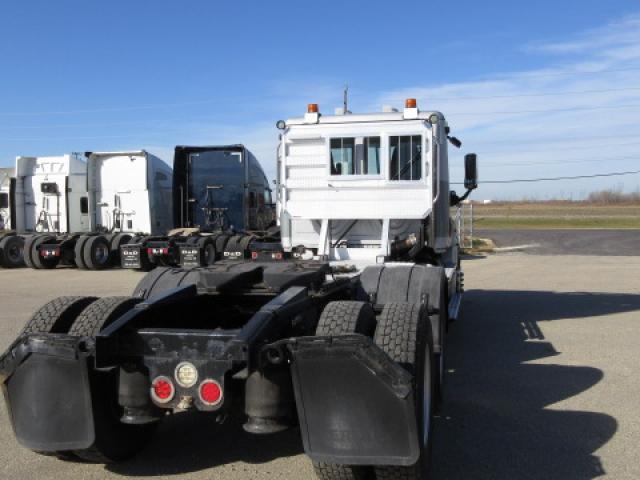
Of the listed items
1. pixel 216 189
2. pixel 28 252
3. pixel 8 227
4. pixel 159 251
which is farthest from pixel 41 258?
pixel 216 189

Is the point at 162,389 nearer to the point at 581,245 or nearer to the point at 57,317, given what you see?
the point at 57,317

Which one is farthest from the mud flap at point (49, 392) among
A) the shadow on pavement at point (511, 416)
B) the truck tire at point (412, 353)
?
the shadow on pavement at point (511, 416)

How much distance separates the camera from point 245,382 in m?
3.64

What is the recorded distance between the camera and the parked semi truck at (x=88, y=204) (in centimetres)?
1906

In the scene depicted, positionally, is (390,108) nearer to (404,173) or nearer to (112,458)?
(404,173)

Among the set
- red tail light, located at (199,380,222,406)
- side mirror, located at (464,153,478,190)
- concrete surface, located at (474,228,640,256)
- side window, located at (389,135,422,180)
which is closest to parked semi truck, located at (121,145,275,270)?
side mirror, located at (464,153,478,190)

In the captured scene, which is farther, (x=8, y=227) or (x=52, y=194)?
(x=8, y=227)

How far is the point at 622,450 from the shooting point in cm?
441

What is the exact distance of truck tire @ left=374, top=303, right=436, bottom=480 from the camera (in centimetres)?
350

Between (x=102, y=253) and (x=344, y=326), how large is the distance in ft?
54.4

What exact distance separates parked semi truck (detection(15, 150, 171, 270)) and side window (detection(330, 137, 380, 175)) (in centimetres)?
1245

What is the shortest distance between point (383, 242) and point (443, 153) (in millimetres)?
1729

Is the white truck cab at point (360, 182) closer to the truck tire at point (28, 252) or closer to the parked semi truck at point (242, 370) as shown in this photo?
the parked semi truck at point (242, 370)

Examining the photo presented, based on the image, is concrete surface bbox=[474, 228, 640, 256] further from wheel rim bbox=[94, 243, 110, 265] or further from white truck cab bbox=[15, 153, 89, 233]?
white truck cab bbox=[15, 153, 89, 233]
